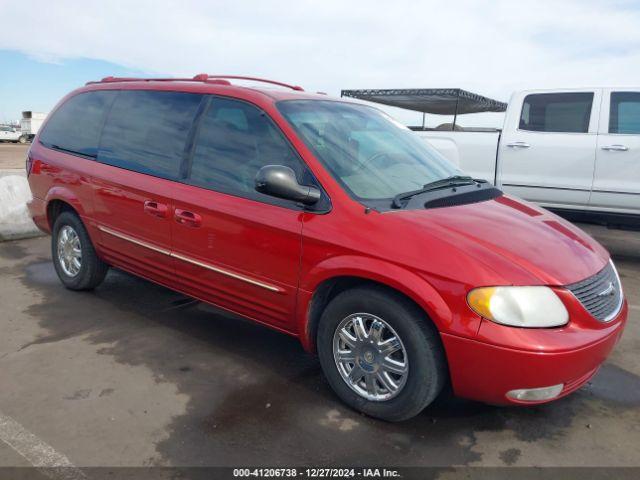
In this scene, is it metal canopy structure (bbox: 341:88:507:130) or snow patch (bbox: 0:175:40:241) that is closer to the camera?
snow patch (bbox: 0:175:40:241)

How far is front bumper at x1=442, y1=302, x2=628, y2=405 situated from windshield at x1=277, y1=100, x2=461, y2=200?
0.98 metres

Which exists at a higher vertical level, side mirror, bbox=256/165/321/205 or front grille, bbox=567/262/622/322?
side mirror, bbox=256/165/321/205

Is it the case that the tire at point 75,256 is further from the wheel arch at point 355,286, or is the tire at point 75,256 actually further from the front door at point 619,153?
the front door at point 619,153

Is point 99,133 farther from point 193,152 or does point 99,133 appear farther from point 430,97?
point 430,97

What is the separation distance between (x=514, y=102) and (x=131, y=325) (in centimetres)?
538

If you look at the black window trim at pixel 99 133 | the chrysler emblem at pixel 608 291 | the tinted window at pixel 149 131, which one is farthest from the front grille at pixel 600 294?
the black window trim at pixel 99 133

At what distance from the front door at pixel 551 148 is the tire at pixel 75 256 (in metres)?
4.91

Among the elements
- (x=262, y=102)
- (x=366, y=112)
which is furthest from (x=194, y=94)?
(x=366, y=112)

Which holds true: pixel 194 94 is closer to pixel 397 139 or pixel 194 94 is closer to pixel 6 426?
pixel 397 139

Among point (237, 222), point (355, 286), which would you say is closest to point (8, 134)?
point (237, 222)

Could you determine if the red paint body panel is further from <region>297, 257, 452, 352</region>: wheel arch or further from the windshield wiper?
the windshield wiper

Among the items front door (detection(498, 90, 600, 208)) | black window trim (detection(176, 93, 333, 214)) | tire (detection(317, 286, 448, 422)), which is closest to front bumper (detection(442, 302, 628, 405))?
tire (detection(317, 286, 448, 422))

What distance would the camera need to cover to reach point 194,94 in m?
3.66

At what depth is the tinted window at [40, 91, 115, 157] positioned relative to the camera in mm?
4273
